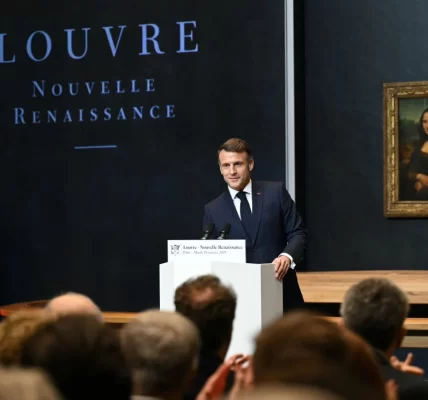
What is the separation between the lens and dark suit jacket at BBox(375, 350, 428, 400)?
215cm

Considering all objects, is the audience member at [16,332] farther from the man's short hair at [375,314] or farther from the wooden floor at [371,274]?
the wooden floor at [371,274]

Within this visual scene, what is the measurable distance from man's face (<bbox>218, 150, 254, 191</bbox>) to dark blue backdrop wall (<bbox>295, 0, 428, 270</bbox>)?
3320mm

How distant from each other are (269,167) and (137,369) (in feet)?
20.4

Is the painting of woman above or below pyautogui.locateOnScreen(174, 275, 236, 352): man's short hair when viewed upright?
above

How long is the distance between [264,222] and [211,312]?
104 inches

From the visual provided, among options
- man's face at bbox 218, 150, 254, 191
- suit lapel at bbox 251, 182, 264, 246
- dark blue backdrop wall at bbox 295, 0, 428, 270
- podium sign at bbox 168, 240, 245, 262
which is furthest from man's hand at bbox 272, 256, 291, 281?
dark blue backdrop wall at bbox 295, 0, 428, 270

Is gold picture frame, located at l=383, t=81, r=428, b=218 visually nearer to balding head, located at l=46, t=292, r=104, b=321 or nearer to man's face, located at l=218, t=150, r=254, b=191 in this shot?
man's face, located at l=218, t=150, r=254, b=191

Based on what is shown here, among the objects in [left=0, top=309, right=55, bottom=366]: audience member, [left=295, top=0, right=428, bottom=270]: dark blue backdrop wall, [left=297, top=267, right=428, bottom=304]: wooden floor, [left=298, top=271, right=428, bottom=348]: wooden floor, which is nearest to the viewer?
[left=0, top=309, right=55, bottom=366]: audience member

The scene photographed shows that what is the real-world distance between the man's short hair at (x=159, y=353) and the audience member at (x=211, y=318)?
0.67 m

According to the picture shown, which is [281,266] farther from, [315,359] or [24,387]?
[24,387]

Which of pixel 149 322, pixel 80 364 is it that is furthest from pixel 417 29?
pixel 80 364

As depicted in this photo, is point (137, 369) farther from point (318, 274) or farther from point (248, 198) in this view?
point (318, 274)

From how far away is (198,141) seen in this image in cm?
823

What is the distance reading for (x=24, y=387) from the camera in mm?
923
